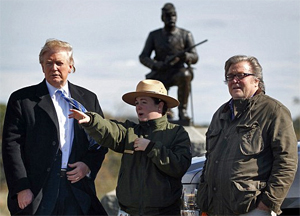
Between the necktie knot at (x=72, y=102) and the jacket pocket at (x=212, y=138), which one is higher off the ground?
the necktie knot at (x=72, y=102)

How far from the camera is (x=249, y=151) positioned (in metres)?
4.76

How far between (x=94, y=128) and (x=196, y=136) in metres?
5.83

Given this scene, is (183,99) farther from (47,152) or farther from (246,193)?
(246,193)

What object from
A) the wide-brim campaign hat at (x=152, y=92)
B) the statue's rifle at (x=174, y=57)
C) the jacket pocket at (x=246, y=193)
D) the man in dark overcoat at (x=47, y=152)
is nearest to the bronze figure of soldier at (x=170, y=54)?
the statue's rifle at (x=174, y=57)

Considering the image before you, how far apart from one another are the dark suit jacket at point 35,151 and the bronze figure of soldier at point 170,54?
5764mm

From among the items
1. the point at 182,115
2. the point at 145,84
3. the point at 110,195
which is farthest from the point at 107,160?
the point at 145,84

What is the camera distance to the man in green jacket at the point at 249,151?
4.70m

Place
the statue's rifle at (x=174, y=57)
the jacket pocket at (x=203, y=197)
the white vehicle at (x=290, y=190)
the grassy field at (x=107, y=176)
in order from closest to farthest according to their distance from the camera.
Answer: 1. the jacket pocket at (x=203, y=197)
2. the white vehicle at (x=290, y=190)
3. the statue's rifle at (x=174, y=57)
4. the grassy field at (x=107, y=176)

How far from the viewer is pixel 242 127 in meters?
4.85

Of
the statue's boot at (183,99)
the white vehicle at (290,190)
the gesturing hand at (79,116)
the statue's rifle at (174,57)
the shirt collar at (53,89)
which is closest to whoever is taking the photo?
the gesturing hand at (79,116)

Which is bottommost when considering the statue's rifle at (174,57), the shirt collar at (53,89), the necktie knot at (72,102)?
the statue's rifle at (174,57)

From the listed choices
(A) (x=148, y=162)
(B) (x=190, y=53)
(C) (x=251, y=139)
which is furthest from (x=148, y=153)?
(B) (x=190, y=53)

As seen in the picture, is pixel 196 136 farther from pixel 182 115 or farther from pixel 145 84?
pixel 145 84

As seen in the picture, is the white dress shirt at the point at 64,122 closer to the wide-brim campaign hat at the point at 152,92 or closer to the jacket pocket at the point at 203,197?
the wide-brim campaign hat at the point at 152,92
